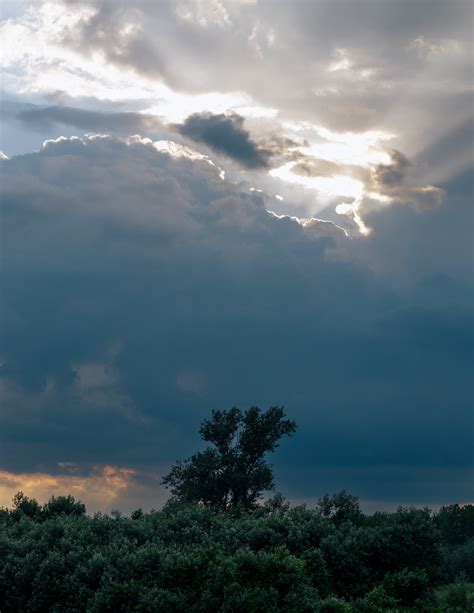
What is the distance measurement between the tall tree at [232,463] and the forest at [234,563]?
12884 mm

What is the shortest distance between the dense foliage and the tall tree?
16708 millimetres

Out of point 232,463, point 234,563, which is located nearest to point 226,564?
point 234,563

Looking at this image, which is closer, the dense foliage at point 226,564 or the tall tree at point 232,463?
the dense foliage at point 226,564

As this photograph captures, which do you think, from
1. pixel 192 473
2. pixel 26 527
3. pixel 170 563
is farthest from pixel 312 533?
pixel 192 473

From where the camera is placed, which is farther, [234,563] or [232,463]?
[232,463]

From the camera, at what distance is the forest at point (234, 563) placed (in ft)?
99.9

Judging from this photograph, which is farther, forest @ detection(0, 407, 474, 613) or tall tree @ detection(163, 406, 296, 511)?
tall tree @ detection(163, 406, 296, 511)

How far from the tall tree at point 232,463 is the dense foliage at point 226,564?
1671 cm

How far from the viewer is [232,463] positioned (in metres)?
61.6

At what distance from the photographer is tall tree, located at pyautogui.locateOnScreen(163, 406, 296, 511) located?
6081 centimetres

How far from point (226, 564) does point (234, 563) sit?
1.46 feet

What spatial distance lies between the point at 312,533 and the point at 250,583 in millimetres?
8446

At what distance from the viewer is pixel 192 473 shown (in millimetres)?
61875

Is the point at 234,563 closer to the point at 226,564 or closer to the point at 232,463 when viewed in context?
the point at 226,564
